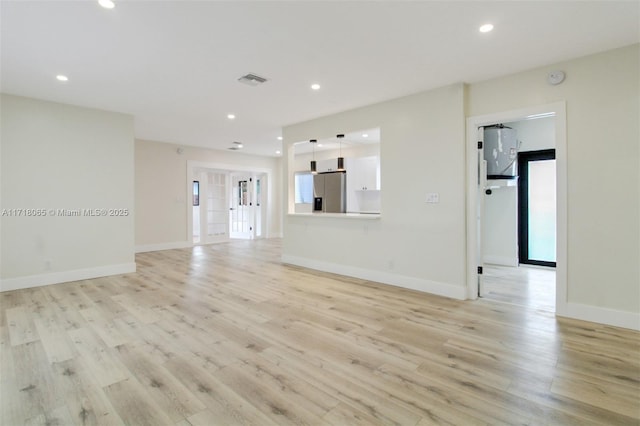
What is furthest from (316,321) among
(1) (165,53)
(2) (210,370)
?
(1) (165,53)

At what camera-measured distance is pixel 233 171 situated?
9.46 meters

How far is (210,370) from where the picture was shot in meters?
2.19

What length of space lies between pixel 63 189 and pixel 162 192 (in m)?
3.15

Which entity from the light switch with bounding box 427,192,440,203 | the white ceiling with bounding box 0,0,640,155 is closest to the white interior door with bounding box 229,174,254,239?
the white ceiling with bounding box 0,0,640,155

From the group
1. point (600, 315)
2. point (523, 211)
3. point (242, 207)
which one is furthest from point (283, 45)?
point (242, 207)

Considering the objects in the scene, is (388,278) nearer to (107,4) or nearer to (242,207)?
(107,4)

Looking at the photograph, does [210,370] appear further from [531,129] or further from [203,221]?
[203,221]

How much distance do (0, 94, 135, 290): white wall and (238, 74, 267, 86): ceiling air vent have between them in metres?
2.80

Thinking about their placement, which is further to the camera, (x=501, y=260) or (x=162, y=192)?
(x=162, y=192)

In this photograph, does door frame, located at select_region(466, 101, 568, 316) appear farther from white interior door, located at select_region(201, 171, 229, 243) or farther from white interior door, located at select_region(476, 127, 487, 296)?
white interior door, located at select_region(201, 171, 229, 243)

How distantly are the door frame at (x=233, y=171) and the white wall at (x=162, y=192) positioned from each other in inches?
2.9

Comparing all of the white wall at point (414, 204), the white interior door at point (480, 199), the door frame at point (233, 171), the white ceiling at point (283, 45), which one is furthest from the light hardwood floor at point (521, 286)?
the door frame at point (233, 171)

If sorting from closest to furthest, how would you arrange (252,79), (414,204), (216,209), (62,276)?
(252,79)
(414,204)
(62,276)
(216,209)

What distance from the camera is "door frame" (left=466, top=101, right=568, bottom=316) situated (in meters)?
3.22
